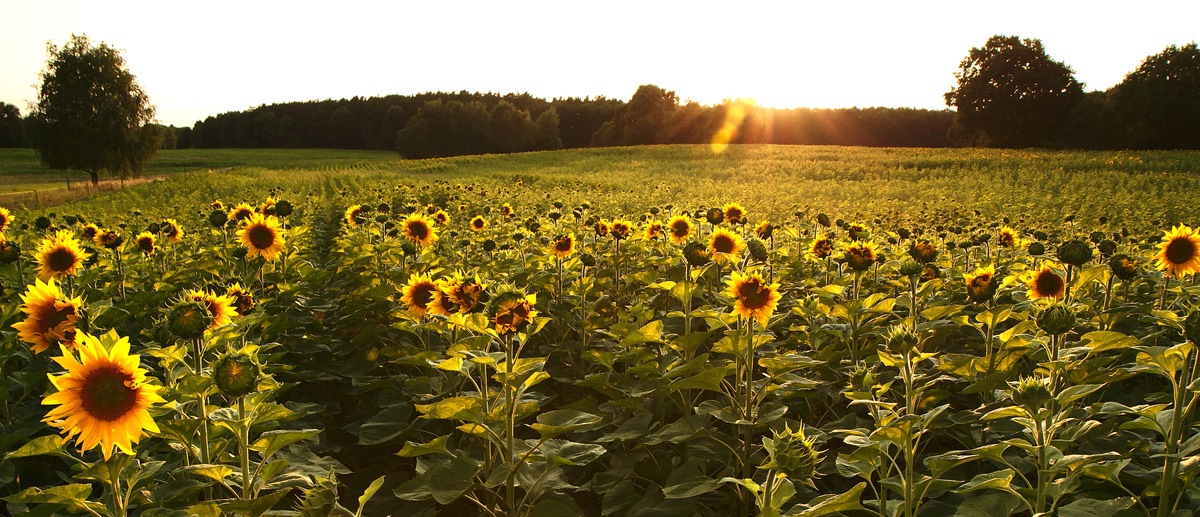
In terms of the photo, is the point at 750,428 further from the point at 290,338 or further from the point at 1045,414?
the point at 290,338

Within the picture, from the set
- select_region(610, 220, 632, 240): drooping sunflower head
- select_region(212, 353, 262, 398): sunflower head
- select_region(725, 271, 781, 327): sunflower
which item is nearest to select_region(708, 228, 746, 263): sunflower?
select_region(610, 220, 632, 240): drooping sunflower head

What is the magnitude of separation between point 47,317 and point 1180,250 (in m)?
4.97

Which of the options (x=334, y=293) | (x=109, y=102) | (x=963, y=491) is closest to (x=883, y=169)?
(x=334, y=293)

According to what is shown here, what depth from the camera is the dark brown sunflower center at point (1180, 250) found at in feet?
10.7

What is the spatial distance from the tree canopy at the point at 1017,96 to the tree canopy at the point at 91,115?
63.1 meters

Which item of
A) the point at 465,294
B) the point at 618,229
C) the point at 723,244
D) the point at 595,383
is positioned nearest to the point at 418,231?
the point at 618,229

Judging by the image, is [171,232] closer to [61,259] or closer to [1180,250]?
[61,259]

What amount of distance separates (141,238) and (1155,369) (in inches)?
229

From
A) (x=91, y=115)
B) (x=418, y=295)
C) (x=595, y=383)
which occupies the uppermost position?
(x=91, y=115)

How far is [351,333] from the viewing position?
15.5 feet

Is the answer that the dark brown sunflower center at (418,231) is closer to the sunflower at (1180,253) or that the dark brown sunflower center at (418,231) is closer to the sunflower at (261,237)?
the sunflower at (261,237)

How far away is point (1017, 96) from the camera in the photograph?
174 feet

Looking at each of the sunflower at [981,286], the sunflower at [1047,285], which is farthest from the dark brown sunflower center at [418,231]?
the sunflower at [1047,285]

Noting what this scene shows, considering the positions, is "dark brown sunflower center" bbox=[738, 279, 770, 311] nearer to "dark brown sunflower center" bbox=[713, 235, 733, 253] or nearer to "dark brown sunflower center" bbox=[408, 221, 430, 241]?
"dark brown sunflower center" bbox=[713, 235, 733, 253]
